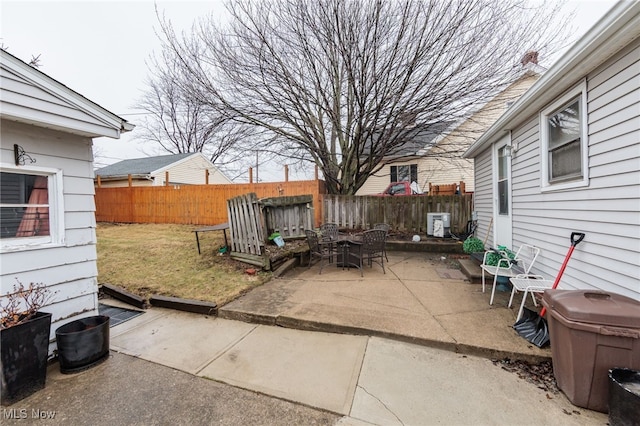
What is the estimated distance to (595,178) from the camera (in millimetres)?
2721

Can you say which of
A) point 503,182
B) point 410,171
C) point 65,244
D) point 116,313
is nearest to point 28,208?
point 65,244

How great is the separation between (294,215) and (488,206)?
15.1ft

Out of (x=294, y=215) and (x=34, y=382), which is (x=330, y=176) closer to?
(x=294, y=215)

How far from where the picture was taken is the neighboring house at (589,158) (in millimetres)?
2275

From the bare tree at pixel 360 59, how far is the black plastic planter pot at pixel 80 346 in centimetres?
690

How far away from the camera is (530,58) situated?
671 centimetres

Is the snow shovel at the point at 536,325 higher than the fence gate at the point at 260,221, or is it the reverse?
the fence gate at the point at 260,221

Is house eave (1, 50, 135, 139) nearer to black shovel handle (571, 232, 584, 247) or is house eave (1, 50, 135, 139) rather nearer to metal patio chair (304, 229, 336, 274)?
metal patio chair (304, 229, 336, 274)

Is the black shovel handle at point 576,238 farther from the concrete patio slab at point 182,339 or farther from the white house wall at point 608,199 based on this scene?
the concrete patio slab at point 182,339

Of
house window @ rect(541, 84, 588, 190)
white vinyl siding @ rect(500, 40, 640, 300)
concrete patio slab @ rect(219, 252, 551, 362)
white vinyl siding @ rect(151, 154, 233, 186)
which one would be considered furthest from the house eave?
white vinyl siding @ rect(151, 154, 233, 186)

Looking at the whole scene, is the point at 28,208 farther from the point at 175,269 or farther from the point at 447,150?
the point at 447,150

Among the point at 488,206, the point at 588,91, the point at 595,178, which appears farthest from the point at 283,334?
the point at 488,206

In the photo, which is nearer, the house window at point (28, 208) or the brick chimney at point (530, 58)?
the house window at point (28, 208)
